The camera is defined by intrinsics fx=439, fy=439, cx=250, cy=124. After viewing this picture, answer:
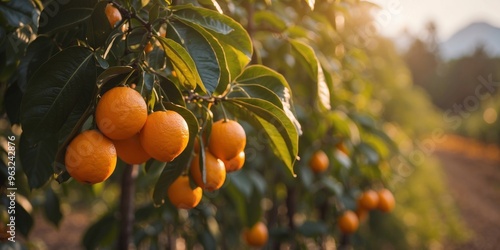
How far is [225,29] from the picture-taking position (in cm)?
68

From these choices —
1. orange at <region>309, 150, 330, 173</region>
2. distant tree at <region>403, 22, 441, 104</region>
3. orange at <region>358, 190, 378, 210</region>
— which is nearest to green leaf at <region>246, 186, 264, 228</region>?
orange at <region>309, 150, 330, 173</region>

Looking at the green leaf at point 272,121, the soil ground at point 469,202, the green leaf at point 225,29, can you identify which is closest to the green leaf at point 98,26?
the green leaf at point 225,29

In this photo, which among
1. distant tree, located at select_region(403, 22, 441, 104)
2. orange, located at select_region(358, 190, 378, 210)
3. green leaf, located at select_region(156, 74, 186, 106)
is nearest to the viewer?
green leaf, located at select_region(156, 74, 186, 106)

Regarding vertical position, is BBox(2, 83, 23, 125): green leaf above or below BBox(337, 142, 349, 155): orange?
above

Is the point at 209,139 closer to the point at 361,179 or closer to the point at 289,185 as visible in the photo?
the point at 289,185

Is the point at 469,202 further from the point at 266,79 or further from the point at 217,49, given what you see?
the point at 217,49

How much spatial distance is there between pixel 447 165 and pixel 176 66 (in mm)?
12132

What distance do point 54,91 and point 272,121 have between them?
32cm

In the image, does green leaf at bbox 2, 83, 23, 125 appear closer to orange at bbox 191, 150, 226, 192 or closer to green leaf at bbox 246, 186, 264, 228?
orange at bbox 191, 150, 226, 192

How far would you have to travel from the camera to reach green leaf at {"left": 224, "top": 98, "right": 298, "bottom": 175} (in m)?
0.67

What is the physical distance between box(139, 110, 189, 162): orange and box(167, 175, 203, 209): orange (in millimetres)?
142

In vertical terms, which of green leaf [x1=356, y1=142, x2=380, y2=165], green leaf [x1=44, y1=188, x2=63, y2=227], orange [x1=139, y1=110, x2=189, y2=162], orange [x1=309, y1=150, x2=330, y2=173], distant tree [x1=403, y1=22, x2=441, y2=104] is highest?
orange [x1=139, y1=110, x2=189, y2=162]

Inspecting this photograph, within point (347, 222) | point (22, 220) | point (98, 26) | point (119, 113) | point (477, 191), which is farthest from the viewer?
point (477, 191)

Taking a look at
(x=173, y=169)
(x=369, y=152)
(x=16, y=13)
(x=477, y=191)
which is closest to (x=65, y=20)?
(x=16, y=13)
